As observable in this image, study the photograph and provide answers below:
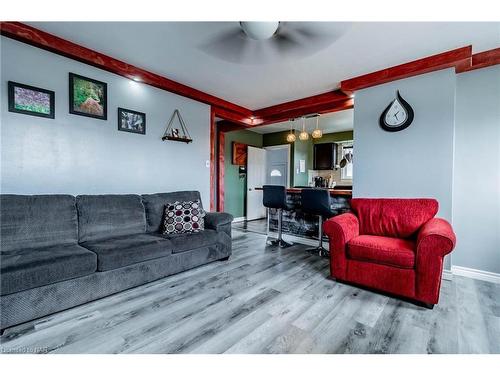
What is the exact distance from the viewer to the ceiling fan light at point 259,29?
1.64 meters

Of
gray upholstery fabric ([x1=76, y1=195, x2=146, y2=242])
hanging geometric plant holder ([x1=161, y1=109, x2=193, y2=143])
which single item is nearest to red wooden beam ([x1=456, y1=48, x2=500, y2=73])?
hanging geometric plant holder ([x1=161, y1=109, x2=193, y2=143])

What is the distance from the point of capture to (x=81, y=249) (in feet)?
7.02

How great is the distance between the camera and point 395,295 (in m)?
2.27

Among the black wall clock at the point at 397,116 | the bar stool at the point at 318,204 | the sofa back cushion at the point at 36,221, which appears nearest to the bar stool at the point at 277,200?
the bar stool at the point at 318,204

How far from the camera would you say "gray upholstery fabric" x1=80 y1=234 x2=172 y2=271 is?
2121mm

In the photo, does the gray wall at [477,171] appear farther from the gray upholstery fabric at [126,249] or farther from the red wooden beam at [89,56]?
the red wooden beam at [89,56]

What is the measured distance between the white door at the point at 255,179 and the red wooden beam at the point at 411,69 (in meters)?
3.53

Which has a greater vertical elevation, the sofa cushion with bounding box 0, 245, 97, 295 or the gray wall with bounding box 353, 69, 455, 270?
the gray wall with bounding box 353, 69, 455, 270

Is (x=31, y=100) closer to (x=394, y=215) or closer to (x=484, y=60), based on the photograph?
(x=394, y=215)

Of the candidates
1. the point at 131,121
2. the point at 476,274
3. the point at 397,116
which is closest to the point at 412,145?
the point at 397,116

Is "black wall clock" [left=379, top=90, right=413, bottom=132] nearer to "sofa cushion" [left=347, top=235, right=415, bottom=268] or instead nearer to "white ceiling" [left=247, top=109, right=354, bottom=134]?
"sofa cushion" [left=347, top=235, right=415, bottom=268]
